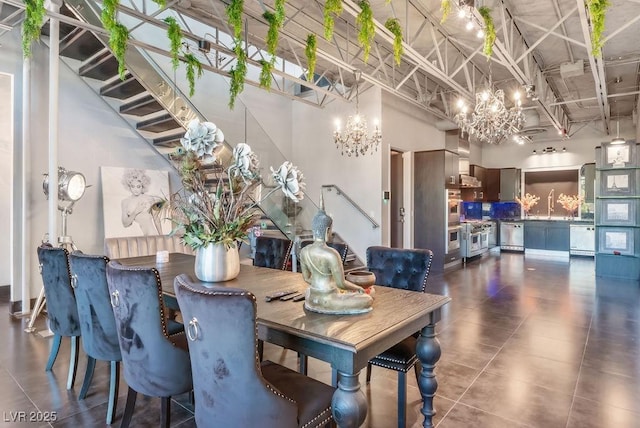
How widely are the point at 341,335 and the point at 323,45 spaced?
5.71 metres

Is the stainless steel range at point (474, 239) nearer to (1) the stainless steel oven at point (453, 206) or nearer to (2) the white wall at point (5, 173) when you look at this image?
(1) the stainless steel oven at point (453, 206)

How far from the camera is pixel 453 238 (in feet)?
27.9

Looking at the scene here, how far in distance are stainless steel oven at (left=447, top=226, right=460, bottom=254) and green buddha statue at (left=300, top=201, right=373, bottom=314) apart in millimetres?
6945

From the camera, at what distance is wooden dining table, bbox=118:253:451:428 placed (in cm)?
153

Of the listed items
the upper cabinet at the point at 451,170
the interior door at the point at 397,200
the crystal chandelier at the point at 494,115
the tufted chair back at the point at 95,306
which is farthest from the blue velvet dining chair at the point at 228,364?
the upper cabinet at the point at 451,170

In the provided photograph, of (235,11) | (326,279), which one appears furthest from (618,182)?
(326,279)

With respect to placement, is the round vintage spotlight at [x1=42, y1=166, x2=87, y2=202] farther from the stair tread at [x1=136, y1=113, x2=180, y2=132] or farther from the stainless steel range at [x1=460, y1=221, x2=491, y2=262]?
the stainless steel range at [x1=460, y1=221, x2=491, y2=262]

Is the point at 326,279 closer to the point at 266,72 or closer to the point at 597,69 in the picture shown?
the point at 266,72

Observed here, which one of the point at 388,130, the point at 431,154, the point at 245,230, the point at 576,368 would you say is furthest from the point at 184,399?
the point at 431,154

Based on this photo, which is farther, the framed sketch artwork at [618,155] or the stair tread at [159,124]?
the framed sketch artwork at [618,155]

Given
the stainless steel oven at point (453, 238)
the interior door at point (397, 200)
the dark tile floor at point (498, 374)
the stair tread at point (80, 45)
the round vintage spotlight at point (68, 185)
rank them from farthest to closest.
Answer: the interior door at point (397, 200) → the stainless steel oven at point (453, 238) → the stair tread at point (80, 45) → the round vintage spotlight at point (68, 185) → the dark tile floor at point (498, 374)

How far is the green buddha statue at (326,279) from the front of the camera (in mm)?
1778

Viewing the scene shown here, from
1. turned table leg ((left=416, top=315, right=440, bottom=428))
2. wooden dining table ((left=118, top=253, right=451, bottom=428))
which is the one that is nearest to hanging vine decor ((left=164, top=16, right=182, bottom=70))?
wooden dining table ((left=118, top=253, right=451, bottom=428))

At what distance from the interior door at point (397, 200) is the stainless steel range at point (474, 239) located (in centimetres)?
163
